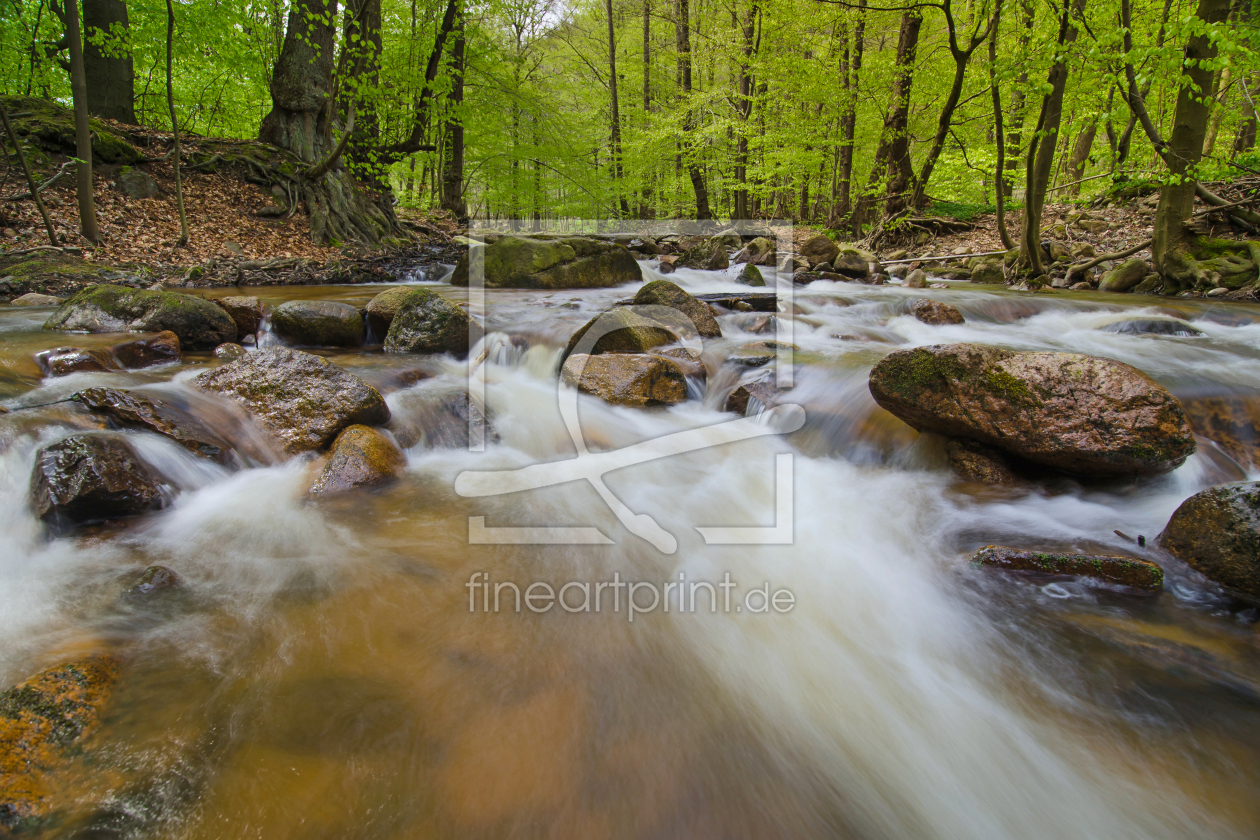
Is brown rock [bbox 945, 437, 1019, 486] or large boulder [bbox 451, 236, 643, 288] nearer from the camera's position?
brown rock [bbox 945, 437, 1019, 486]

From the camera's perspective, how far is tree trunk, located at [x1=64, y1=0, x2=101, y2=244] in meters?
6.82

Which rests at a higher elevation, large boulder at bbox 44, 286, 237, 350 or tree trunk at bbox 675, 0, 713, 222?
tree trunk at bbox 675, 0, 713, 222

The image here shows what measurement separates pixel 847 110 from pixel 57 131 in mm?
16543

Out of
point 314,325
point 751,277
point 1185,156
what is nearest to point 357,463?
point 314,325

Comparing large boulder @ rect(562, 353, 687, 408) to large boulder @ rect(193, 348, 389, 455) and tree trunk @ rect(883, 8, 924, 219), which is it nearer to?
large boulder @ rect(193, 348, 389, 455)

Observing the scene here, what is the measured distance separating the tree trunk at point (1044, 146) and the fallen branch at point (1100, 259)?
0.49m

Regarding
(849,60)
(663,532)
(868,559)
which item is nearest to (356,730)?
(663,532)

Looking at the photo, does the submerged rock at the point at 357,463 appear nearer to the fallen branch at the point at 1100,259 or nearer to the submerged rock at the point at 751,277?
the submerged rock at the point at 751,277

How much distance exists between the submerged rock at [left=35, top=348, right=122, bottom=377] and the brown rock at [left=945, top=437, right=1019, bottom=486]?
6.38 meters

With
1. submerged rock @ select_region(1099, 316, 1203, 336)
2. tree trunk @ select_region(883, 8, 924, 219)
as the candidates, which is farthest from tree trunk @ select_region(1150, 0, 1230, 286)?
tree trunk @ select_region(883, 8, 924, 219)

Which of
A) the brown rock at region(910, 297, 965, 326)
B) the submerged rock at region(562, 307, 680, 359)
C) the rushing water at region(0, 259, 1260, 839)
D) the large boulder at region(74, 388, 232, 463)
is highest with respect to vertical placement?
the brown rock at region(910, 297, 965, 326)

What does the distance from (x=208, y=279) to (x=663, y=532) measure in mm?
8582

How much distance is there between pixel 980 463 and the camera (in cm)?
364

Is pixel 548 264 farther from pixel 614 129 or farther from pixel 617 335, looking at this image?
pixel 614 129
